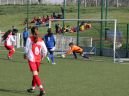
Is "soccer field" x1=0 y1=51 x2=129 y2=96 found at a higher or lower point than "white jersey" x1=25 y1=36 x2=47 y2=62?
lower

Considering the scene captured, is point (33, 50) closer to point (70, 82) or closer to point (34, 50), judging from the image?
point (34, 50)

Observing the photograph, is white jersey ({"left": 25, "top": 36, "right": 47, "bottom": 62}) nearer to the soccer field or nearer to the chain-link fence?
the soccer field

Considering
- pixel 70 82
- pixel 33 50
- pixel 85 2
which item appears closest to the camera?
pixel 33 50

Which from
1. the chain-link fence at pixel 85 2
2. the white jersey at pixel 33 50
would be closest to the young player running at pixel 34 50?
the white jersey at pixel 33 50

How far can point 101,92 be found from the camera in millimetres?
13781

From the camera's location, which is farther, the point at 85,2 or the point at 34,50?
the point at 85,2

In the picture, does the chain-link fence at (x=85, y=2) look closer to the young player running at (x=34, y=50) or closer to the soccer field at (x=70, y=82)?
the soccer field at (x=70, y=82)

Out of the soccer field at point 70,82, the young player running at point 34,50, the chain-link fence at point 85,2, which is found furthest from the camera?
the chain-link fence at point 85,2

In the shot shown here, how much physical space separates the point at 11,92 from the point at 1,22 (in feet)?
162

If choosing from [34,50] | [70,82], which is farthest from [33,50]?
[70,82]

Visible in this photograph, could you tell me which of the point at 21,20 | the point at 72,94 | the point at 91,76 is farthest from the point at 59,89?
the point at 21,20

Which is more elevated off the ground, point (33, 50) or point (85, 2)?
point (85, 2)

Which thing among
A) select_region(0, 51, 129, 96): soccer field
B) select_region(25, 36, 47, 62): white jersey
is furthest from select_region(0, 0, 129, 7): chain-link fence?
select_region(25, 36, 47, 62): white jersey

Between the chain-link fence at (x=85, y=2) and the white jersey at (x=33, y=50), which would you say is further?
the chain-link fence at (x=85, y=2)
